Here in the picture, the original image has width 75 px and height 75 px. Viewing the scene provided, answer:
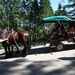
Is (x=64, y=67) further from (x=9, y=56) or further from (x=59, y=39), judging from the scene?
(x=59, y=39)

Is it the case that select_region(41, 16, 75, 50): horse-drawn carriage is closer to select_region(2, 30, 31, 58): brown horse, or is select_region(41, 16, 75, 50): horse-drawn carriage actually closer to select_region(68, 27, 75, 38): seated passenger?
select_region(68, 27, 75, 38): seated passenger

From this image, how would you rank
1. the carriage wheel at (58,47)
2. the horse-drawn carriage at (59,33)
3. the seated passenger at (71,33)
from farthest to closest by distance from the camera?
the seated passenger at (71,33) → the carriage wheel at (58,47) → the horse-drawn carriage at (59,33)

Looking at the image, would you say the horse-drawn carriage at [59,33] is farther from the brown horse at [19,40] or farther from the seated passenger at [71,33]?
the brown horse at [19,40]

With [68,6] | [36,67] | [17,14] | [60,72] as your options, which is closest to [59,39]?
[36,67]

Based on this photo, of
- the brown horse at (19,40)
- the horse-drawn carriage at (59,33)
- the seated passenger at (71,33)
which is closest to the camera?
the brown horse at (19,40)

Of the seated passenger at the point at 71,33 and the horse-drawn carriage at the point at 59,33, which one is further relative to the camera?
the seated passenger at the point at 71,33

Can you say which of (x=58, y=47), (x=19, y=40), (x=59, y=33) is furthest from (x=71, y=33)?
(x=19, y=40)

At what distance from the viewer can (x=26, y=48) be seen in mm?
12930

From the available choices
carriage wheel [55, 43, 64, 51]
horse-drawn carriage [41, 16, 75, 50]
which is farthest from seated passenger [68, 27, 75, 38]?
carriage wheel [55, 43, 64, 51]

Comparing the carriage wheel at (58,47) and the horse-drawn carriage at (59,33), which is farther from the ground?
the horse-drawn carriage at (59,33)

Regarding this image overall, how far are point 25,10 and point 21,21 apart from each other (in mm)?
2829

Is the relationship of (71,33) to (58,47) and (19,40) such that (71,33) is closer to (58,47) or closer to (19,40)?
(58,47)

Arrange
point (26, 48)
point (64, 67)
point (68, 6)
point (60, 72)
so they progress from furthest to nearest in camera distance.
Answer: point (68, 6)
point (26, 48)
point (64, 67)
point (60, 72)

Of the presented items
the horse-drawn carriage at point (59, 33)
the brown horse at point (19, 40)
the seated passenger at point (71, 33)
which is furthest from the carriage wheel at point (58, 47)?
the brown horse at point (19, 40)
